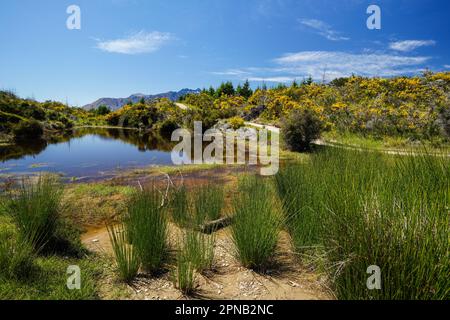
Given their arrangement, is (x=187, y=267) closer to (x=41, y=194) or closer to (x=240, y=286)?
(x=240, y=286)

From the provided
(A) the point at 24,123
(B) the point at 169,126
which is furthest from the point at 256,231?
(B) the point at 169,126

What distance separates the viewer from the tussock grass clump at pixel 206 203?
4172mm

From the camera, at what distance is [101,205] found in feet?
22.2

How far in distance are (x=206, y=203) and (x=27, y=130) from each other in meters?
26.0

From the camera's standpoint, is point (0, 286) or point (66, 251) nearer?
point (0, 286)

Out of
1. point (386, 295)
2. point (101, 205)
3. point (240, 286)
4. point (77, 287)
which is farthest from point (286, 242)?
point (101, 205)

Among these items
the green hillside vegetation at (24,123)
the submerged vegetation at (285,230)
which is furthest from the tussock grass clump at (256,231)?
the green hillside vegetation at (24,123)

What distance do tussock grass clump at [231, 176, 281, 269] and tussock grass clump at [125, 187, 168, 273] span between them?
0.96m

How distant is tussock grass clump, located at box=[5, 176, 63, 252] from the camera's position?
349 centimetres

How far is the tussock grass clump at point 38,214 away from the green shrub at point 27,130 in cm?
2322

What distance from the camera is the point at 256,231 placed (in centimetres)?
337

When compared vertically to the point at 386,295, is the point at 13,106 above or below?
above

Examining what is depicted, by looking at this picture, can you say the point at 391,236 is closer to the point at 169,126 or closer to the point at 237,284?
the point at 237,284
